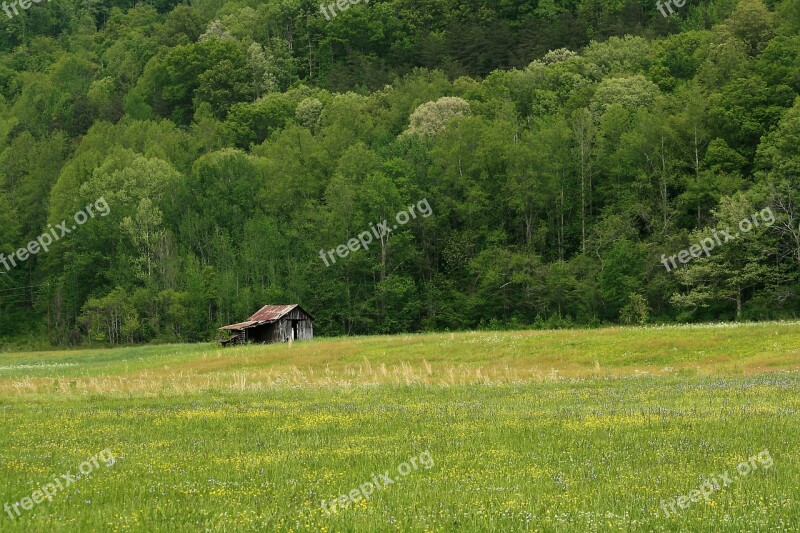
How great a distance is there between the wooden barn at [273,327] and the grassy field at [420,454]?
158 ft

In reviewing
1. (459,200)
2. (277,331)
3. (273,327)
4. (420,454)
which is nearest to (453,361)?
(420,454)

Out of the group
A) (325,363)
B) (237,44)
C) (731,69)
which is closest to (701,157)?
(731,69)

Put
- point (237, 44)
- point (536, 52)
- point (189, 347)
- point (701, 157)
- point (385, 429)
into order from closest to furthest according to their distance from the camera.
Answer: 1. point (385, 429)
2. point (189, 347)
3. point (701, 157)
4. point (536, 52)
5. point (237, 44)

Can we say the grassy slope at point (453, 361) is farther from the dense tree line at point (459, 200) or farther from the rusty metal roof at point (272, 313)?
the dense tree line at point (459, 200)

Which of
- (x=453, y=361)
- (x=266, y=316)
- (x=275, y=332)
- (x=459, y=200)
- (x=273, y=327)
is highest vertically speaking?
(x=459, y=200)

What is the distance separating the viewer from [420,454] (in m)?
18.0

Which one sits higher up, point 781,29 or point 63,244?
point 781,29

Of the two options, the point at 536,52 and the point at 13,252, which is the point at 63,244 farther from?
the point at 536,52

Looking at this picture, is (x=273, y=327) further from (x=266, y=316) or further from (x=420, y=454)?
(x=420, y=454)

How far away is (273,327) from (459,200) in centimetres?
3537

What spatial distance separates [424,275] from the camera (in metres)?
111

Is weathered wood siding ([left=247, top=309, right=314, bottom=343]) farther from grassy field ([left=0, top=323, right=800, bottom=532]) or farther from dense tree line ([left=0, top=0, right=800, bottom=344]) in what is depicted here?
grassy field ([left=0, top=323, right=800, bottom=532])

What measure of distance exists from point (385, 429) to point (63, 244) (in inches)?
4658

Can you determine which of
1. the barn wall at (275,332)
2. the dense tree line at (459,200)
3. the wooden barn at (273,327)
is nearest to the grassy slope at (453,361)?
the wooden barn at (273,327)
